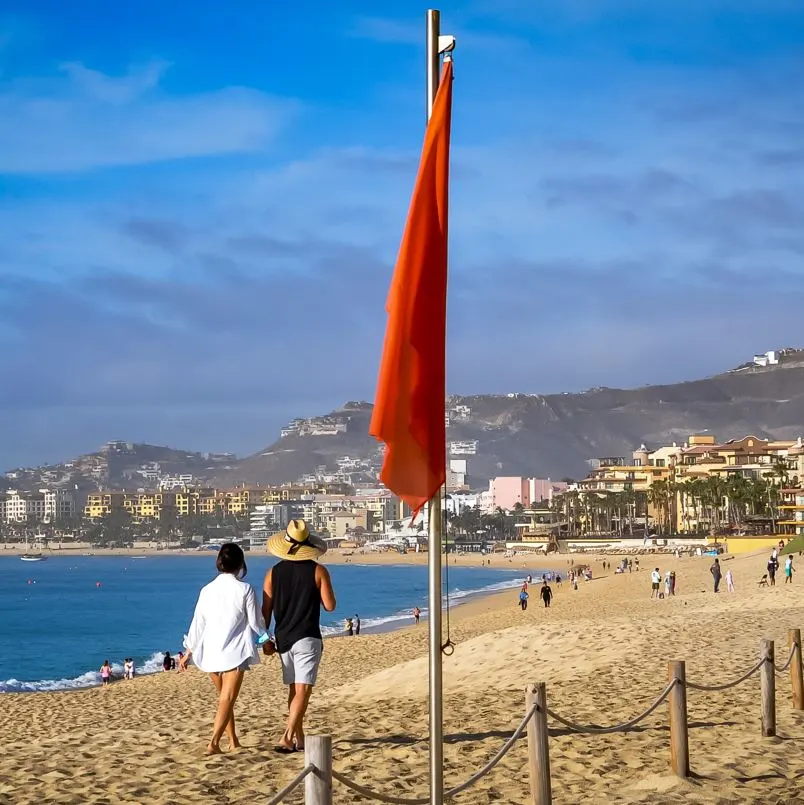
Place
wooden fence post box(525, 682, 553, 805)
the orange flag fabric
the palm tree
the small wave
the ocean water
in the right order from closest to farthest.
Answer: the orange flag fabric → wooden fence post box(525, 682, 553, 805) → the small wave → the ocean water → the palm tree

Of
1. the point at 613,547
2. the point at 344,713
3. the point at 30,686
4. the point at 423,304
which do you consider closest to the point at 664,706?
the point at 344,713

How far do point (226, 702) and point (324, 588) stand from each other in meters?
1.16

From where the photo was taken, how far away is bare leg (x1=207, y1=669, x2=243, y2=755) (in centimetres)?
859

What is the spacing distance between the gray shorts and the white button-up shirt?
245 mm

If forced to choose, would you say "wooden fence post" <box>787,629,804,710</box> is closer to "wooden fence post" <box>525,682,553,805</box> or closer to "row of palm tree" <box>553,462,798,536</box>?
"wooden fence post" <box>525,682,553,805</box>

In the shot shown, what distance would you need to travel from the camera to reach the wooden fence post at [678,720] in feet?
26.9

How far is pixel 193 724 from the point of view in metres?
11.8

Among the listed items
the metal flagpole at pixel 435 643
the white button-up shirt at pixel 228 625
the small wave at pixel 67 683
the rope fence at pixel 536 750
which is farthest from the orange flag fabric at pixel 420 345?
the small wave at pixel 67 683

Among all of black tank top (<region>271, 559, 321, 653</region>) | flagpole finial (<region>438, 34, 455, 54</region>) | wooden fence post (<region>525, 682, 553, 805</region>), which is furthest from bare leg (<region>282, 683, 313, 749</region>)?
flagpole finial (<region>438, 34, 455, 54</region>)

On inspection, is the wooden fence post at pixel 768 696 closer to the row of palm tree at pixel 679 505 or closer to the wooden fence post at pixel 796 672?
→ the wooden fence post at pixel 796 672

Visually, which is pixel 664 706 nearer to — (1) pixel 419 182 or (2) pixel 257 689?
(1) pixel 419 182

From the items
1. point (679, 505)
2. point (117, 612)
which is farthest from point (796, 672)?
point (679, 505)

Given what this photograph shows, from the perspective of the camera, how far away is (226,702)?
A: 877 centimetres

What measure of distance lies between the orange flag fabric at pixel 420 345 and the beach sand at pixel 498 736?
11.7 feet
